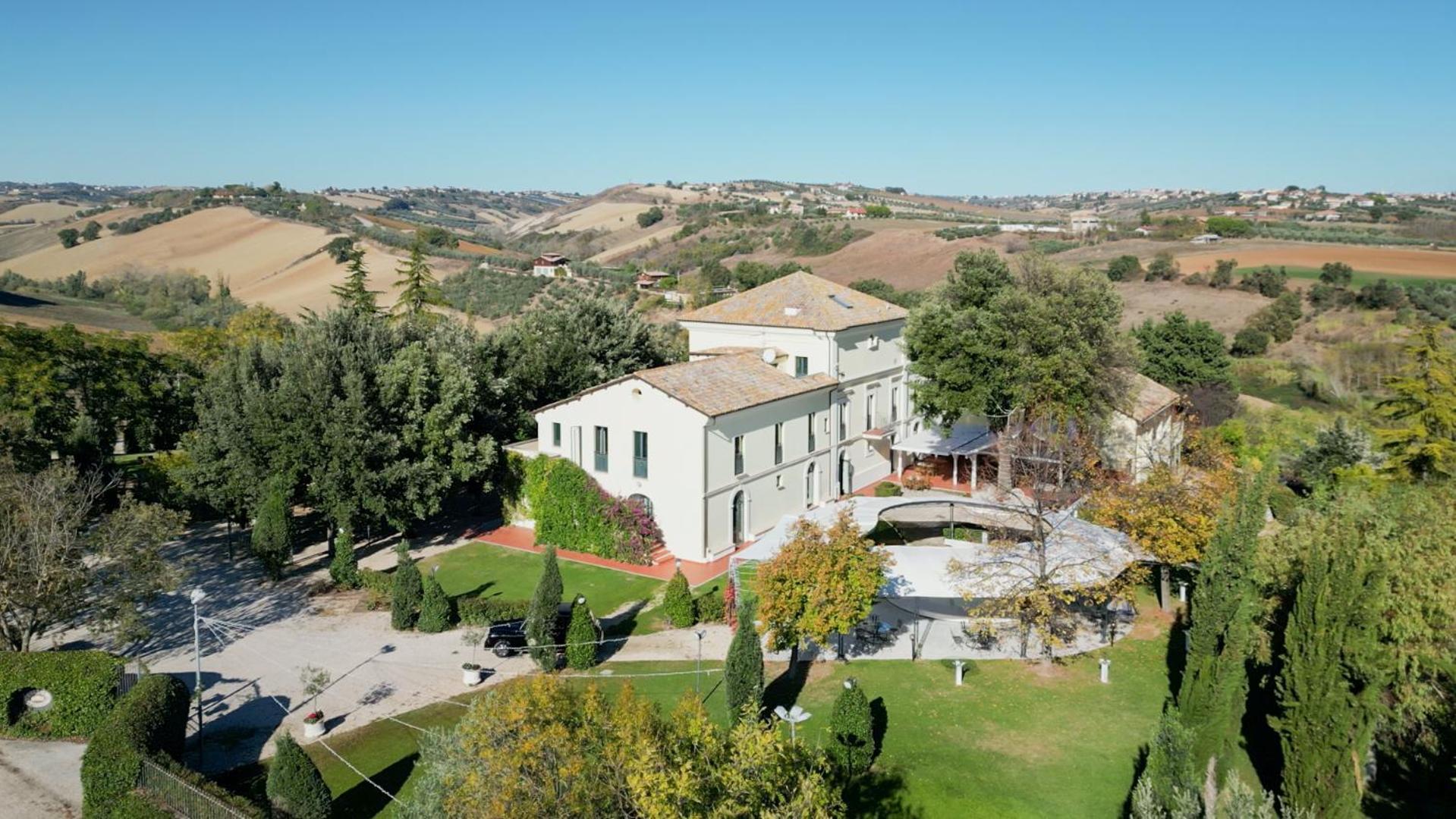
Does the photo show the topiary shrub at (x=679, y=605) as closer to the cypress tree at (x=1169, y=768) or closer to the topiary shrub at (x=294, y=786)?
the topiary shrub at (x=294, y=786)

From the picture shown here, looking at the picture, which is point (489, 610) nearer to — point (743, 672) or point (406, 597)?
point (406, 597)

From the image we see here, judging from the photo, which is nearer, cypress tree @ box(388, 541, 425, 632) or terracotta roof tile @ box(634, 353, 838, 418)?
cypress tree @ box(388, 541, 425, 632)

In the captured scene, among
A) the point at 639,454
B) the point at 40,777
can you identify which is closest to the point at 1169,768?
the point at 639,454

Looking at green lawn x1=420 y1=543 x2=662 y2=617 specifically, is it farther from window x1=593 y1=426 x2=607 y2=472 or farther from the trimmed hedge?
the trimmed hedge

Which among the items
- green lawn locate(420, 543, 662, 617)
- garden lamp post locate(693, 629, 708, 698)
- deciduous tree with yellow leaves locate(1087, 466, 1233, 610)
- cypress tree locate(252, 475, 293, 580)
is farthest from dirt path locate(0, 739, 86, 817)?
deciduous tree with yellow leaves locate(1087, 466, 1233, 610)

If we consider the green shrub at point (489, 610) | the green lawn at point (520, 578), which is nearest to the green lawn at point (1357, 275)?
the green lawn at point (520, 578)
